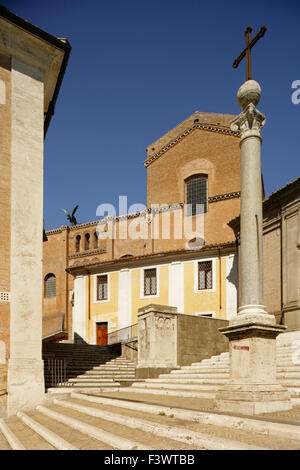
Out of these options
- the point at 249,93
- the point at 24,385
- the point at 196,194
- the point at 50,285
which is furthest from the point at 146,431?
the point at 50,285

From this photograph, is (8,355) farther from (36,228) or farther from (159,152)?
(159,152)

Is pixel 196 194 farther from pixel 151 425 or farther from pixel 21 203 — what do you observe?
pixel 151 425

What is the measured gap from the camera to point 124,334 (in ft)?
79.1

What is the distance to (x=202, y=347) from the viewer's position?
17375 mm

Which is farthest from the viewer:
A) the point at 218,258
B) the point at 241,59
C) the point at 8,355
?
the point at 218,258

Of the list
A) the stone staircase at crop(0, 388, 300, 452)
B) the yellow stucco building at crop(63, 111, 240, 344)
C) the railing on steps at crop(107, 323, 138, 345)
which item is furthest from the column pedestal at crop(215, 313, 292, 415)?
the yellow stucco building at crop(63, 111, 240, 344)

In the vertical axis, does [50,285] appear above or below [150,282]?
below

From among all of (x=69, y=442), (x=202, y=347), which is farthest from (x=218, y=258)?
(x=69, y=442)

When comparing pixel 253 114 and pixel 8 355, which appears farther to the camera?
pixel 8 355

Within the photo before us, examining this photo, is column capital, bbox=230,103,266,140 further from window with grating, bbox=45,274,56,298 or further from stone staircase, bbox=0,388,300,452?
window with grating, bbox=45,274,56,298

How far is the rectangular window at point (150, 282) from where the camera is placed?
27547mm

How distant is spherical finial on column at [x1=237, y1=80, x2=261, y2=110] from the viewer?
27.7 feet

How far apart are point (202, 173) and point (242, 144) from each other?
2570 cm

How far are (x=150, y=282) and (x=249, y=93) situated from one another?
20.2 meters
